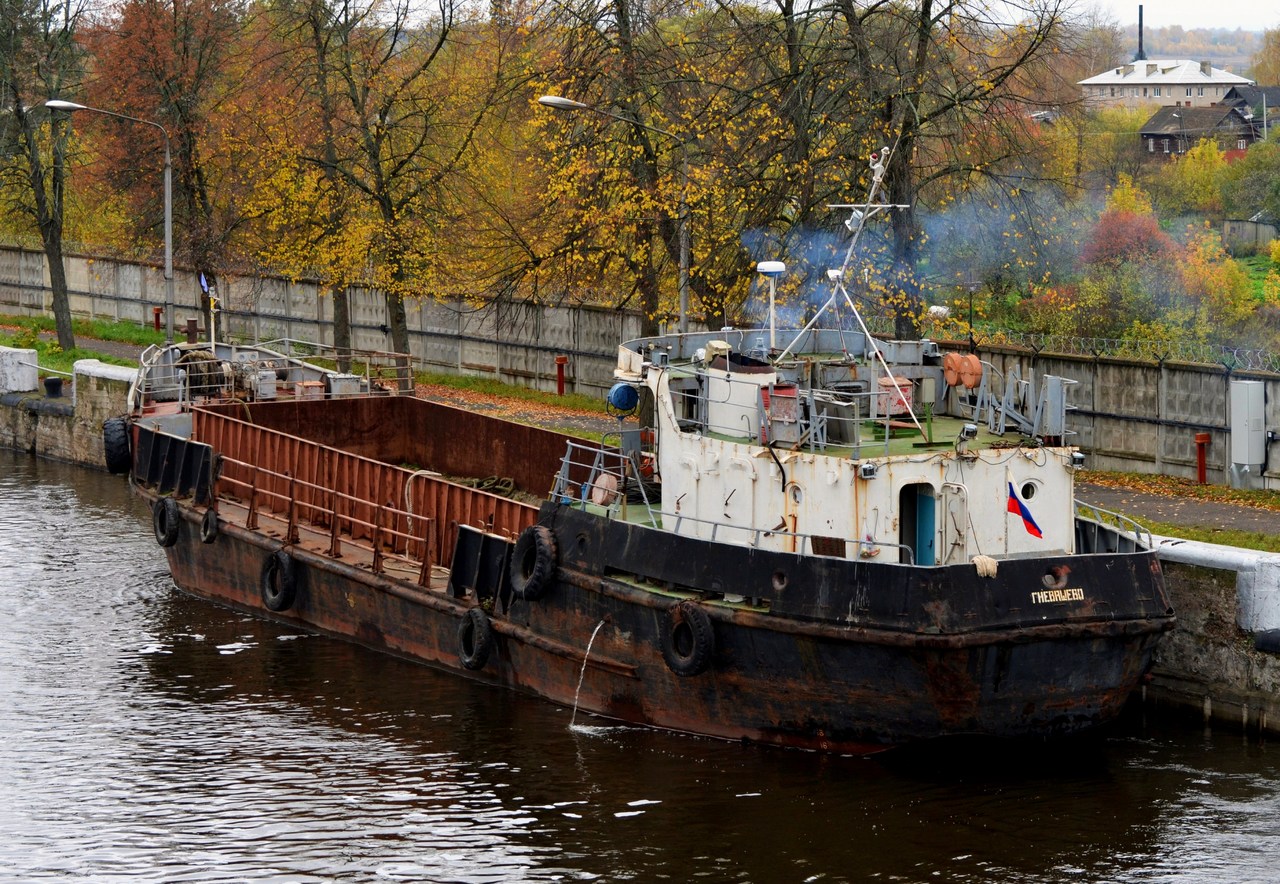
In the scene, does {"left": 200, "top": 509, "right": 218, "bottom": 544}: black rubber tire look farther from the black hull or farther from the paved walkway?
the paved walkway

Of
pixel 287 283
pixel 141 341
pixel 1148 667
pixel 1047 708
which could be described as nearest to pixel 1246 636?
pixel 1148 667

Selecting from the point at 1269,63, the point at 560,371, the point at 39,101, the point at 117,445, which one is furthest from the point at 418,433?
the point at 1269,63

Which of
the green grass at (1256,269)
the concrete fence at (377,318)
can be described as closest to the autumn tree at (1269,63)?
the green grass at (1256,269)

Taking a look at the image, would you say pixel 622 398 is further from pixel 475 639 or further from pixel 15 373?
pixel 15 373

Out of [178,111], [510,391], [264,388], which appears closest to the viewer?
[264,388]

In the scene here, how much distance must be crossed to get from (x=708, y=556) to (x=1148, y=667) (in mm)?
4743

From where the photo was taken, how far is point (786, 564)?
17953 millimetres

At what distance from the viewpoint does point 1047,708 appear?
57.6 ft


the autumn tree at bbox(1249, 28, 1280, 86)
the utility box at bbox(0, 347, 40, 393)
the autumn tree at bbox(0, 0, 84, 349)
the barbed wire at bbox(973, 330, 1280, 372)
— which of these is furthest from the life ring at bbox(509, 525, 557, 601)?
the autumn tree at bbox(1249, 28, 1280, 86)

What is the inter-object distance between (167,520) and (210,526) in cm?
119

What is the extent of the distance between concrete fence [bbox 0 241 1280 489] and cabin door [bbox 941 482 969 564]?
2569 millimetres

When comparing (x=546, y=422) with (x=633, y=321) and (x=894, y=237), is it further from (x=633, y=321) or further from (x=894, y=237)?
(x=894, y=237)

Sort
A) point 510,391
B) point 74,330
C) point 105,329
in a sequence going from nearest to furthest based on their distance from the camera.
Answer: point 510,391 < point 105,329 < point 74,330

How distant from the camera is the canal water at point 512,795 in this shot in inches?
635
